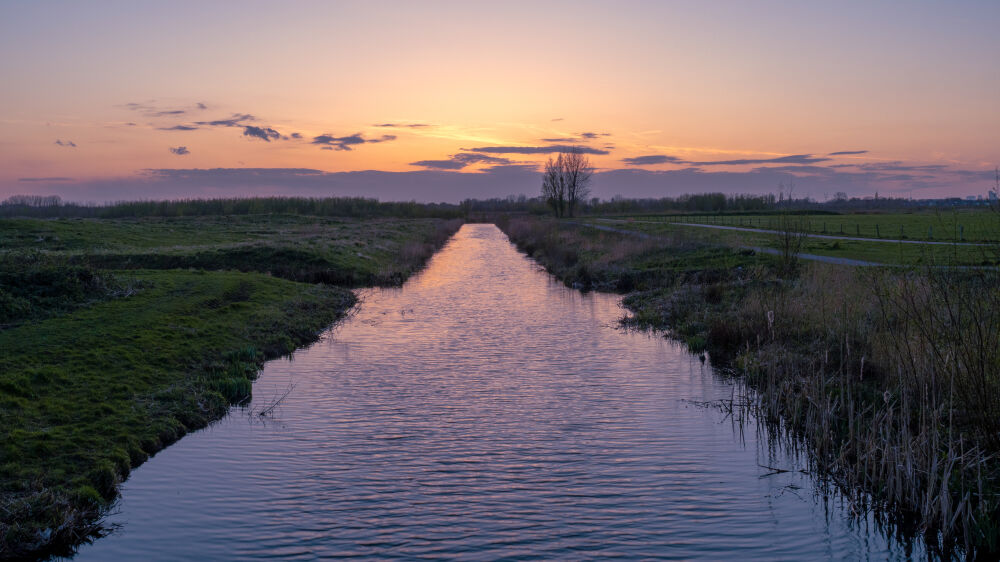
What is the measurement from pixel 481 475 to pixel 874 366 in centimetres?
812

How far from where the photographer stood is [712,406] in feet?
45.5

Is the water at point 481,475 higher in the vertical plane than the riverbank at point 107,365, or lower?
lower

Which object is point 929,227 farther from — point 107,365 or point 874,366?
point 107,365

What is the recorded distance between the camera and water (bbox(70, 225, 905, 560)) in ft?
27.3

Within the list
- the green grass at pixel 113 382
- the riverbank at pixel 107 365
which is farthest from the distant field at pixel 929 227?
the green grass at pixel 113 382

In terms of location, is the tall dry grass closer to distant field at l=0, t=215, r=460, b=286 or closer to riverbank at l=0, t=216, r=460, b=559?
riverbank at l=0, t=216, r=460, b=559

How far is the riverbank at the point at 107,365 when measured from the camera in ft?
30.0

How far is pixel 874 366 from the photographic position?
1341cm

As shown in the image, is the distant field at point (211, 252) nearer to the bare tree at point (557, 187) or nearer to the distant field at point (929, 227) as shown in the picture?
the distant field at point (929, 227)

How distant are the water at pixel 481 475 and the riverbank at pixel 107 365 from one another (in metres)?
0.58

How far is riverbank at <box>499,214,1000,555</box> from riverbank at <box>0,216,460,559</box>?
33.3 feet

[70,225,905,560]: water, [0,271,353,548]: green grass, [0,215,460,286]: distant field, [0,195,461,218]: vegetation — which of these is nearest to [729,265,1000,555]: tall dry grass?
[70,225,905,560]: water

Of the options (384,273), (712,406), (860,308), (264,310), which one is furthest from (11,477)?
(384,273)

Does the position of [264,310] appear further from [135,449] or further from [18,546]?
[18,546]
